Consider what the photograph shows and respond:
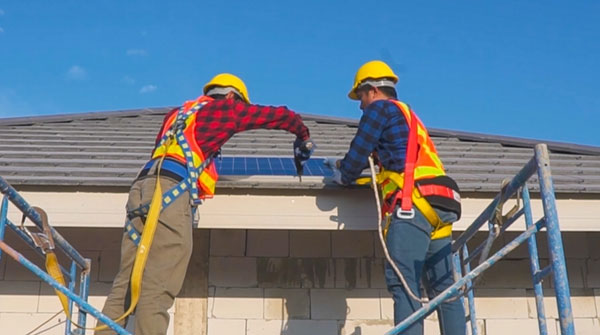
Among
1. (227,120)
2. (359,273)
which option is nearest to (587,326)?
(359,273)

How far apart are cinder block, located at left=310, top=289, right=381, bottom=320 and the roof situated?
43.8 inches

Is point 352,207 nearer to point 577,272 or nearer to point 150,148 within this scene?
point 577,272

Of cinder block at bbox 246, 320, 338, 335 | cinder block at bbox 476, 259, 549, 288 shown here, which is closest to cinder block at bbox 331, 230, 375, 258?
cinder block at bbox 246, 320, 338, 335

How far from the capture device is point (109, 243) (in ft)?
16.2

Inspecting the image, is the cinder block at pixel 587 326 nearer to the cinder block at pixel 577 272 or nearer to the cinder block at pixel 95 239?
the cinder block at pixel 577 272

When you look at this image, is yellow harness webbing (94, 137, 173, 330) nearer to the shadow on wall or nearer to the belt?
the belt

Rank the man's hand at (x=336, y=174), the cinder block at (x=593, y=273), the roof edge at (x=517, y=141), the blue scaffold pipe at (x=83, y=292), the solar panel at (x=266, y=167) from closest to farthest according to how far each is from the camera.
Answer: the blue scaffold pipe at (x=83, y=292) → the man's hand at (x=336, y=174) → the solar panel at (x=266, y=167) → the cinder block at (x=593, y=273) → the roof edge at (x=517, y=141)

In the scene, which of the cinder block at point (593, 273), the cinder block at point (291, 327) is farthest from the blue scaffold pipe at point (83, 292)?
the cinder block at point (593, 273)

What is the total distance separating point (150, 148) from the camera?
5.93 metres

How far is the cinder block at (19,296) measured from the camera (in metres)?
4.79

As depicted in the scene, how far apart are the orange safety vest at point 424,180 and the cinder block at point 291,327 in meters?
1.56

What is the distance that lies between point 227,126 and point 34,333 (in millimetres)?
2436

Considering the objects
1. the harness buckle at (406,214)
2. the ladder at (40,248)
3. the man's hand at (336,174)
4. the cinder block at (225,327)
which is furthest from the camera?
the cinder block at (225,327)

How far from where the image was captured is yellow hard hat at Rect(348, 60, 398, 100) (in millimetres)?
4002
